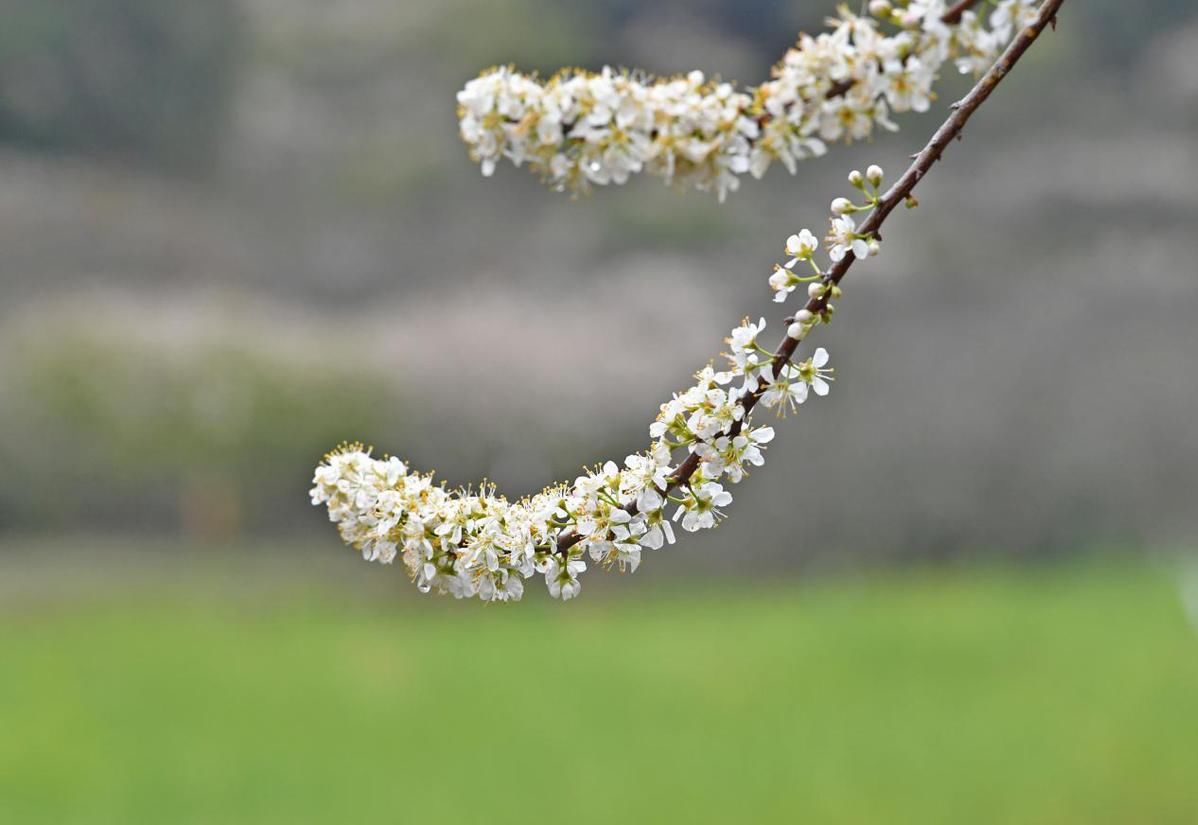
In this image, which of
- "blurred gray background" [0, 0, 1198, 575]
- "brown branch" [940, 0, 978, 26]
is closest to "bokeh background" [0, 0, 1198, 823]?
"blurred gray background" [0, 0, 1198, 575]

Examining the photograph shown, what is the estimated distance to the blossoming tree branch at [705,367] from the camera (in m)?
0.96

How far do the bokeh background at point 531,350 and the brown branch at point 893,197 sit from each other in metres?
6.15

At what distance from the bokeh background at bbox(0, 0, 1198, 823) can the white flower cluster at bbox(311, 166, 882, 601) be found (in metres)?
6.12

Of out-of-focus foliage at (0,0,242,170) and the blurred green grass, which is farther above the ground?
out-of-focus foliage at (0,0,242,170)

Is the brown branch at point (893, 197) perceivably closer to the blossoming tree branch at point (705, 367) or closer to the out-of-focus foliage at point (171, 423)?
the blossoming tree branch at point (705, 367)

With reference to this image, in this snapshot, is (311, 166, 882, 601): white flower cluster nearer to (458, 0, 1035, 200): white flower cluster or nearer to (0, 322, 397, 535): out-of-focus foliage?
(458, 0, 1035, 200): white flower cluster

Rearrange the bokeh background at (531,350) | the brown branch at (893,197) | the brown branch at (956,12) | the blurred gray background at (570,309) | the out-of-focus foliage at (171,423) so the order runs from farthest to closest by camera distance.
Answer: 1. the out-of-focus foliage at (171,423)
2. the blurred gray background at (570,309)
3. the bokeh background at (531,350)
4. the brown branch at (956,12)
5. the brown branch at (893,197)

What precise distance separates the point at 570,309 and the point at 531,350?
370 mm

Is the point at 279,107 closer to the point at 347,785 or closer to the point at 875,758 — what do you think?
the point at 347,785

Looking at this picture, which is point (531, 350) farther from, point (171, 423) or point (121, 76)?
point (121, 76)

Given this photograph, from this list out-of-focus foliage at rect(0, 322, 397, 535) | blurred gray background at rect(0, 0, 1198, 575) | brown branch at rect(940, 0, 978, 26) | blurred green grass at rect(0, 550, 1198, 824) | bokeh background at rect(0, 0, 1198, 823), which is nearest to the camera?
brown branch at rect(940, 0, 978, 26)

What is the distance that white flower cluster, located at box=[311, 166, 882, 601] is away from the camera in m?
0.96

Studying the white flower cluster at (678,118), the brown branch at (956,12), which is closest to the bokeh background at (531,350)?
the white flower cluster at (678,118)

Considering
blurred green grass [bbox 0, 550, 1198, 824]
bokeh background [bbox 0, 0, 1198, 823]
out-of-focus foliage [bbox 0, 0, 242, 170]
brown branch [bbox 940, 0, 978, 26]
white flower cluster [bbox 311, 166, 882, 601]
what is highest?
out-of-focus foliage [bbox 0, 0, 242, 170]
